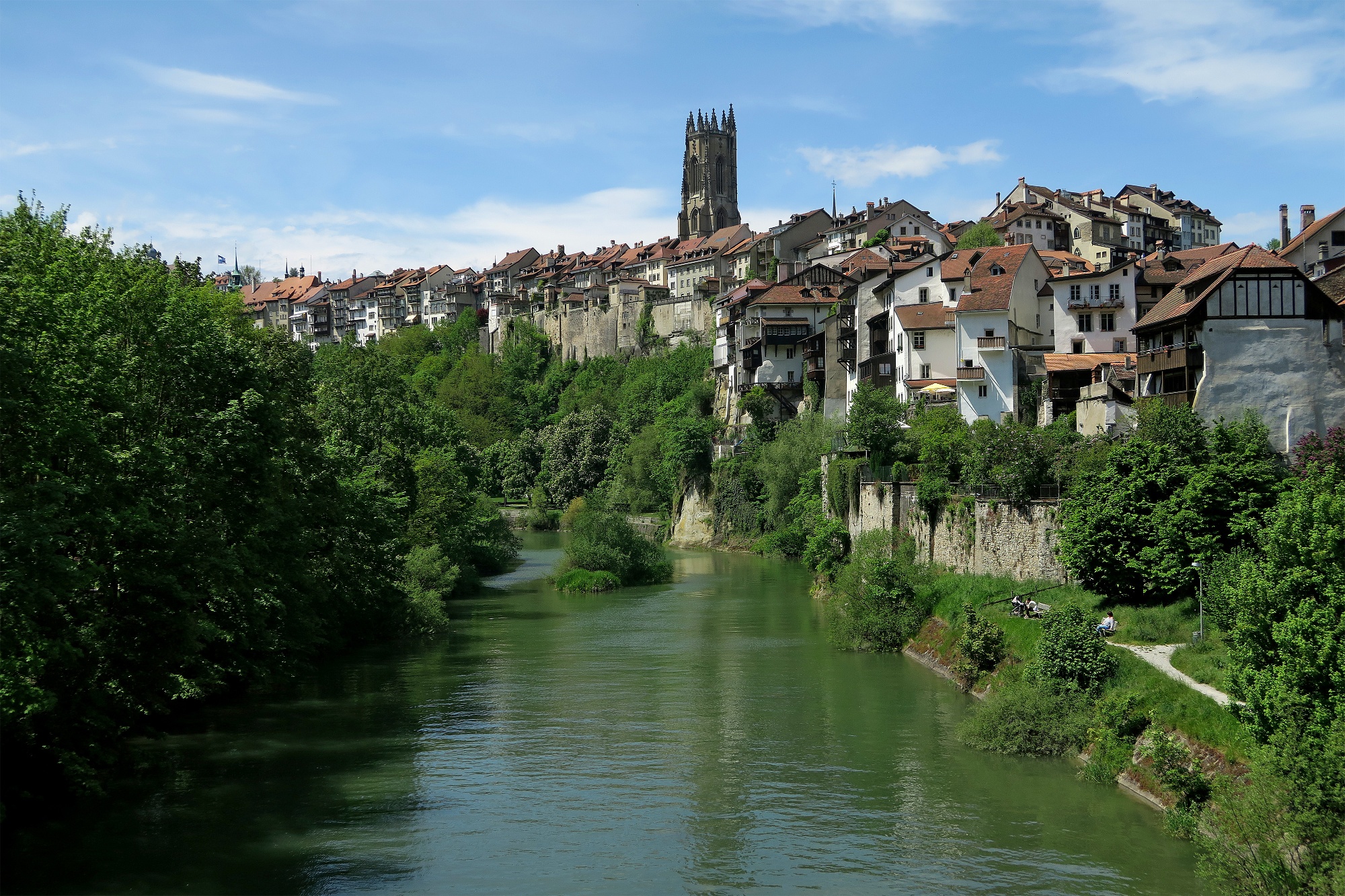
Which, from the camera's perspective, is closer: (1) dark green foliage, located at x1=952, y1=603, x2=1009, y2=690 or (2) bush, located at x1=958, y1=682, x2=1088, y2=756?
(2) bush, located at x1=958, y1=682, x2=1088, y2=756

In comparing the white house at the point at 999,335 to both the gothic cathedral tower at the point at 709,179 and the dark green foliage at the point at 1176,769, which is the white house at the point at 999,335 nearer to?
the dark green foliage at the point at 1176,769

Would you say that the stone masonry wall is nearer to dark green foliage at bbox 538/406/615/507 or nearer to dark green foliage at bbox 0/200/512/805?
dark green foliage at bbox 0/200/512/805

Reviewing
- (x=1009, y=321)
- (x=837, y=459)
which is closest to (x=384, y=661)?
(x=837, y=459)

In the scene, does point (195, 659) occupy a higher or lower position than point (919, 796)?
higher

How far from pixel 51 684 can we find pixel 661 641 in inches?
846

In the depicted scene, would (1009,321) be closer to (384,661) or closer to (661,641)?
(661,641)

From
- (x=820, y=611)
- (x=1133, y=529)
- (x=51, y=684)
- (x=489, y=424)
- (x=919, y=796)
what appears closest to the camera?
(x=51, y=684)

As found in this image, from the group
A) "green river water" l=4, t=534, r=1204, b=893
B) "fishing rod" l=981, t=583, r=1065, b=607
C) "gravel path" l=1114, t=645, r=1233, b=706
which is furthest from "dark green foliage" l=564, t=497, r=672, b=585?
"gravel path" l=1114, t=645, r=1233, b=706

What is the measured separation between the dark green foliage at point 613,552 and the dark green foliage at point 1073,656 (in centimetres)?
3033

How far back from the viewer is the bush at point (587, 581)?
172 feet

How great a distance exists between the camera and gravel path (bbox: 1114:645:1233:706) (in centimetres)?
2155

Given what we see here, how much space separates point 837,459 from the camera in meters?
53.8

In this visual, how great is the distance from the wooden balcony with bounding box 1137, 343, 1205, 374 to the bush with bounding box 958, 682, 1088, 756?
55.4ft

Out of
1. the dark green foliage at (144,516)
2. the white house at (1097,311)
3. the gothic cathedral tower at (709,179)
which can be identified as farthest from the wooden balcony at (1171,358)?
the gothic cathedral tower at (709,179)
